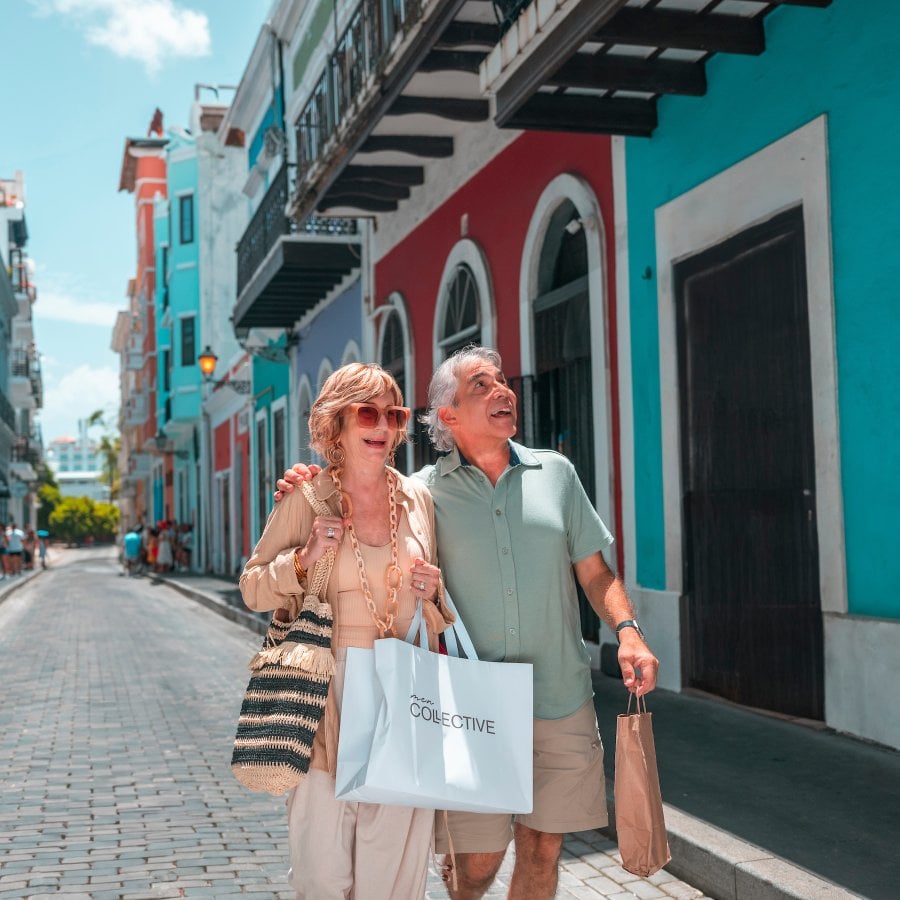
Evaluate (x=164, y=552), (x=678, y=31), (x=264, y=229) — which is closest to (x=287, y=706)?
(x=678, y=31)

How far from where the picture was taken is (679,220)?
321 inches

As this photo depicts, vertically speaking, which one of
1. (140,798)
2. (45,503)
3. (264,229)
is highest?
(264,229)

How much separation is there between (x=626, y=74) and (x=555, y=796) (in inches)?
225

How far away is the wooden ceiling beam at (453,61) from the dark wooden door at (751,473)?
2.92 metres

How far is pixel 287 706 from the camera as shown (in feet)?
9.50

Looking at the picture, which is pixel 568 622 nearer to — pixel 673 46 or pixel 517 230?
pixel 673 46

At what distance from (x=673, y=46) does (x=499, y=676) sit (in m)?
5.15

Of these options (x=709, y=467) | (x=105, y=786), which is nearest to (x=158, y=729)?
(x=105, y=786)

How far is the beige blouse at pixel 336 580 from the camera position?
2969 millimetres

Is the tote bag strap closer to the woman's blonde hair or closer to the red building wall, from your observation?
the woman's blonde hair

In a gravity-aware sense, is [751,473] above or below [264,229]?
below

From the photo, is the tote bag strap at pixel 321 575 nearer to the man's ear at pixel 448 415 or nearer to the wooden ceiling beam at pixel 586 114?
the man's ear at pixel 448 415

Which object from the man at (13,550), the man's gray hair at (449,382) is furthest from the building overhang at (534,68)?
the man at (13,550)

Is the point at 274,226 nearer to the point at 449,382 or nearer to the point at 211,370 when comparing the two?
the point at 211,370
